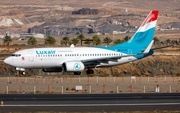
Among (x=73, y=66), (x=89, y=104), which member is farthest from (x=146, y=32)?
(x=89, y=104)

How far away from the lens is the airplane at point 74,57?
52438 mm

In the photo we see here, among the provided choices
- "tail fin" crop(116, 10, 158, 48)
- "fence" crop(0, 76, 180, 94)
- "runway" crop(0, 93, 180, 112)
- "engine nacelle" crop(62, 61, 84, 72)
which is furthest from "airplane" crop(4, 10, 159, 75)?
"runway" crop(0, 93, 180, 112)

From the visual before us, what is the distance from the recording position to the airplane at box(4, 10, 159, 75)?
52438 mm

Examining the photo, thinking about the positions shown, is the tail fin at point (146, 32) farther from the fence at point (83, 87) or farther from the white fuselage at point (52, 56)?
the fence at point (83, 87)

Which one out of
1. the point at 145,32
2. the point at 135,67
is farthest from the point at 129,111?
the point at 135,67

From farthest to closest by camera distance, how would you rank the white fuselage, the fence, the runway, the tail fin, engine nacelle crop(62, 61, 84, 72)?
1. the tail fin
2. engine nacelle crop(62, 61, 84, 72)
3. the white fuselage
4. the fence
5. the runway

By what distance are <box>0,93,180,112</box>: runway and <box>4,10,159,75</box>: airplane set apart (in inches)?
797

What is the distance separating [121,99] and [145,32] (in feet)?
98.6

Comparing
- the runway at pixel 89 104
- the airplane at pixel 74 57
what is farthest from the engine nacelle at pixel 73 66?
the runway at pixel 89 104

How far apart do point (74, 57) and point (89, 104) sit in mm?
25923

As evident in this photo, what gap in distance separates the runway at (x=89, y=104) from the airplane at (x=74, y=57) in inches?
797

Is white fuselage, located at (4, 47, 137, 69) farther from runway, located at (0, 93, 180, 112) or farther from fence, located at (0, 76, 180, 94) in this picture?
runway, located at (0, 93, 180, 112)

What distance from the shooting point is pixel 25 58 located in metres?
52.2

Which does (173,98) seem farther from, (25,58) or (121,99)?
(25,58)
